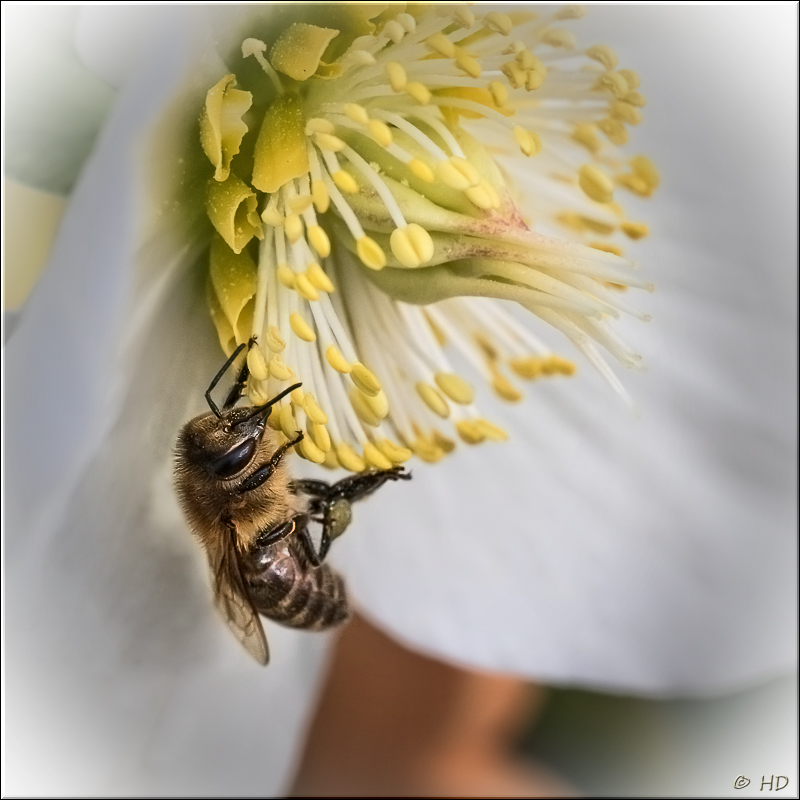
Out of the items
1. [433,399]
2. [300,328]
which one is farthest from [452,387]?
[300,328]

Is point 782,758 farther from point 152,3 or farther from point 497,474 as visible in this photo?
point 152,3

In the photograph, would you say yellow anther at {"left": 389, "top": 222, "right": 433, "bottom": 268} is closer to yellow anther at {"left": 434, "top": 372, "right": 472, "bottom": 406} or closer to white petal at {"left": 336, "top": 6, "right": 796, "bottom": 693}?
yellow anther at {"left": 434, "top": 372, "right": 472, "bottom": 406}

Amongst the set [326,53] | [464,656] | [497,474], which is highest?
[326,53]

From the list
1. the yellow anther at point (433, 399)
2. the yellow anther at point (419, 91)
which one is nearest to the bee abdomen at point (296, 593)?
the yellow anther at point (433, 399)

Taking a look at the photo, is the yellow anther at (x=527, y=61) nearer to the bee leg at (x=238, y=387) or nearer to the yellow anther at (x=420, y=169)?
the yellow anther at (x=420, y=169)

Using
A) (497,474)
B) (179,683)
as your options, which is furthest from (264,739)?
(497,474)

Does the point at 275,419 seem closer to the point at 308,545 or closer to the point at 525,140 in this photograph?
the point at 308,545

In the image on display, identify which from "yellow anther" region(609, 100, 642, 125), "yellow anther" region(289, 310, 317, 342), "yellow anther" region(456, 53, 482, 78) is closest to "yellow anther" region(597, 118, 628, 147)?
"yellow anther" region(609, 100, 642, 125)
